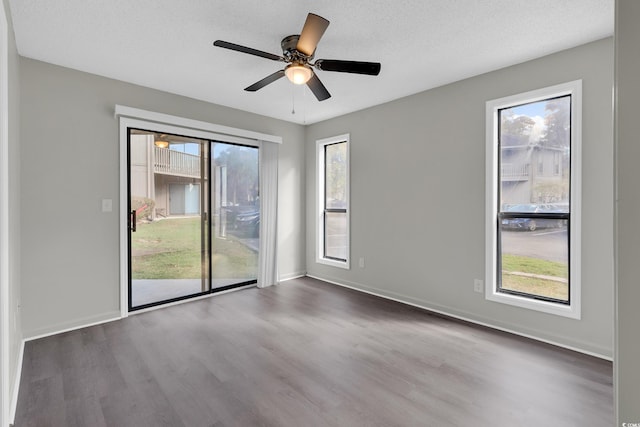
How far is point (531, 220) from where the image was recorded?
9.40 feet

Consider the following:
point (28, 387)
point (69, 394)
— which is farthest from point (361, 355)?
point (28, 387)

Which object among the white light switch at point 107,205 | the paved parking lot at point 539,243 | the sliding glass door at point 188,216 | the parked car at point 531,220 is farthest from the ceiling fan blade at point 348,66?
the white light switch at point 107,205

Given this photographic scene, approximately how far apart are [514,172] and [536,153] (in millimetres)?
239

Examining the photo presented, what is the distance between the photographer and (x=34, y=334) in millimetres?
2766

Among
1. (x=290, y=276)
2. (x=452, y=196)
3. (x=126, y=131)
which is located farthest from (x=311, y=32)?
(x=290, y=276)

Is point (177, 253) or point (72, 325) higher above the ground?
point (177, 253)

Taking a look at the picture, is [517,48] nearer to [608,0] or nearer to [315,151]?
[608,0]

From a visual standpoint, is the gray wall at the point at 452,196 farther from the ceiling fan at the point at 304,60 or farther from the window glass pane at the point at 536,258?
the ceiling fan at the point at 304,60

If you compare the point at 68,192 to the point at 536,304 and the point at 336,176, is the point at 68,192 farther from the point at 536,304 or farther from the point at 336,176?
the point at 536,304

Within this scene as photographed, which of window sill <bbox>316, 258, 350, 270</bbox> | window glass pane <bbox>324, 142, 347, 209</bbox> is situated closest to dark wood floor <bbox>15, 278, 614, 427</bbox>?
window sill <bbox>316, 258, 350, 270</bbox>

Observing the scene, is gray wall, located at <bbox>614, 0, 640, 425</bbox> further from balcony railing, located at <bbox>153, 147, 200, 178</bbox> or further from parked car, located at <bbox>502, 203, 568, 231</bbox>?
balcony railing, located at <bbox>153, 147, 200, 178</bbox>

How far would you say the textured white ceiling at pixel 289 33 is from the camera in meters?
2.04

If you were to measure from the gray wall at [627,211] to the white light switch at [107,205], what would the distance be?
377cm

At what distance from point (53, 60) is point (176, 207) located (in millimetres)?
1764
